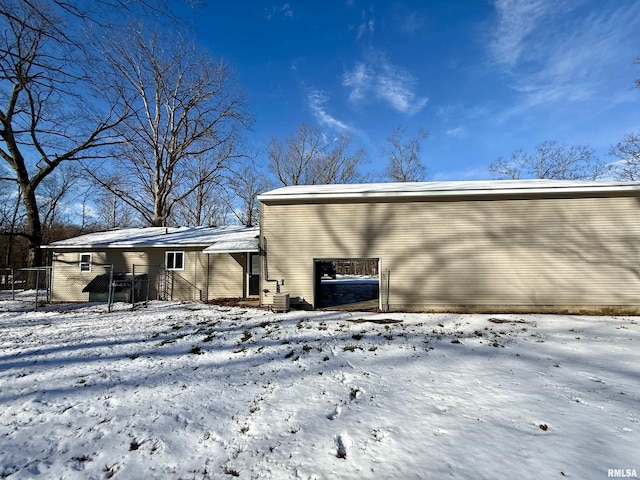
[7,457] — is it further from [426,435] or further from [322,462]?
[426,435]

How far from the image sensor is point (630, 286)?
32.7ft

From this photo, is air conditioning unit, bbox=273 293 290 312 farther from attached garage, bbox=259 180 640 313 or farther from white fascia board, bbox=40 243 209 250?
white fascia board, bbox=40 243 209 250

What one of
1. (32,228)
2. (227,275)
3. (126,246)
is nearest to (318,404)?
(227,275)

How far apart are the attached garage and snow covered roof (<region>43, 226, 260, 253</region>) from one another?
8.00 ft

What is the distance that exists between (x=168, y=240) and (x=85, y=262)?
4114mm

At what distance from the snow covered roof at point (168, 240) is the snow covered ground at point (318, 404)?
19.3ft

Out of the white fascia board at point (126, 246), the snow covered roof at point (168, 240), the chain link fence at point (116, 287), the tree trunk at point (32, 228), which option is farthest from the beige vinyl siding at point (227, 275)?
the tree trunk at point (32, 228)

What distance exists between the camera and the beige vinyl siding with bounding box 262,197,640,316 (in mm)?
10078

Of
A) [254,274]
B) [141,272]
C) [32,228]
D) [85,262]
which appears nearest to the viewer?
[254,274]

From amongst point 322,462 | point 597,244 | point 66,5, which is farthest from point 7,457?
point 597,244

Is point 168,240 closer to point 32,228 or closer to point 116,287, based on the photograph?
point 116,287

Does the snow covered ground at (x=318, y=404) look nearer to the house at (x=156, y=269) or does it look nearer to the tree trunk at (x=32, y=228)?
the house at (x=156, y=269)

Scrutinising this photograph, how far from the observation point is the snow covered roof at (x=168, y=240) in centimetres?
1315

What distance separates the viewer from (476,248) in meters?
10.5
